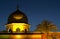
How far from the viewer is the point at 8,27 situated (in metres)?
54.6

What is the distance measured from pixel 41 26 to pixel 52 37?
277cm

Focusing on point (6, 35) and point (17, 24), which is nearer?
point (6, 35)

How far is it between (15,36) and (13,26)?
674 cm

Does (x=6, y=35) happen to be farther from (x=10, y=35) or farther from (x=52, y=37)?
(x=52, y=37)

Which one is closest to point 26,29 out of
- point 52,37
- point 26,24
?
point 26,24

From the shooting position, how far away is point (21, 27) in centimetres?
5450

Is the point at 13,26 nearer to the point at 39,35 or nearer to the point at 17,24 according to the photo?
the point at 17,24

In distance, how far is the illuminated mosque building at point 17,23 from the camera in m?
54.1

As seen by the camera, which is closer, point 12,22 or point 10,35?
point 10,35

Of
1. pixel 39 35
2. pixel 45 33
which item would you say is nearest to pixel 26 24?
pixel 45 33

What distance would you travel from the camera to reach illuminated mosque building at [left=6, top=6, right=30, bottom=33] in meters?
54.1

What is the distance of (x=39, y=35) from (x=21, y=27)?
7.79 meters

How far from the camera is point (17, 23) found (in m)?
54.2

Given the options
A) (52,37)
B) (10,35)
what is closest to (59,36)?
(52,37)
